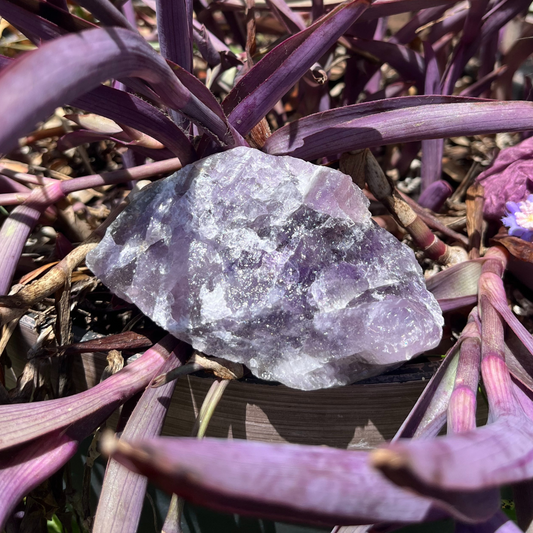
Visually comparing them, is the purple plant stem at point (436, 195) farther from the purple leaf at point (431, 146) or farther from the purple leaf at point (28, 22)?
the purple leaf at point (28, 22)

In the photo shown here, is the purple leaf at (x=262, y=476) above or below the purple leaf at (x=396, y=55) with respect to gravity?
above

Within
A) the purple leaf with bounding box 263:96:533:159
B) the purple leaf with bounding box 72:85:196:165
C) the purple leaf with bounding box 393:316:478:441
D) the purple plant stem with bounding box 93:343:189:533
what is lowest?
the purple leaf with bounding box 393:316:478:441

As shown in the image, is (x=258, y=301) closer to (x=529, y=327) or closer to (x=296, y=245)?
(x=296, y=245)

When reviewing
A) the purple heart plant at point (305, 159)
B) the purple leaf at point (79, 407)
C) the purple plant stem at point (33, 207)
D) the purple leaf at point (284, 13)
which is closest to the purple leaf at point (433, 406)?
the purple heart plant at point (305, 159)

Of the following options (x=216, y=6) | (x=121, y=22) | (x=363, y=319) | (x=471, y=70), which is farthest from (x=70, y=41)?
(x=471, y=70)

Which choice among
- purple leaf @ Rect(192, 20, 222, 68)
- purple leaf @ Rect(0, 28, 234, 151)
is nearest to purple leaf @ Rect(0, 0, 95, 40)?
purple leaf @ Rect(0, 28, 234, 151)

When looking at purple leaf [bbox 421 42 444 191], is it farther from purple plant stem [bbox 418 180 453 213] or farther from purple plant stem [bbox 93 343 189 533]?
purple plant stem [bbox 93 343 189 533]

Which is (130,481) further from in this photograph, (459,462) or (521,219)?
(521,219)

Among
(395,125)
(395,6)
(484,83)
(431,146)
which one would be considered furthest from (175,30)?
(484,83)
